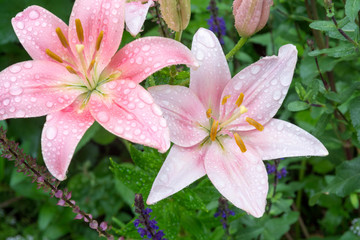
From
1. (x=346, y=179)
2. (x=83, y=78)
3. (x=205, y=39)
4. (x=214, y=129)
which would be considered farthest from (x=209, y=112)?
(x=346, y=179)

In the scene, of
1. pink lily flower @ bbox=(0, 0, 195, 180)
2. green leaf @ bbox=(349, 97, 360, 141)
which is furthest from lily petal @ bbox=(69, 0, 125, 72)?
green leaf @ bbox=(349, 97, 360, 141)

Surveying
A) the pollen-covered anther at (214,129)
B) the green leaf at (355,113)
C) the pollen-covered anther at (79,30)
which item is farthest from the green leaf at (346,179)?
the pollen-covered anther at (79,30)

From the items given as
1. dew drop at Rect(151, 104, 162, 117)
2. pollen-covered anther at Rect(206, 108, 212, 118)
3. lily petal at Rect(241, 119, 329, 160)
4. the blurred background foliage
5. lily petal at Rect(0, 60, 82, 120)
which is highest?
dew drop at Rect(151, 104, 162, 117)

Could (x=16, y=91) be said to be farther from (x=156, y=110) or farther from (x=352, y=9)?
(x=352, y=9)

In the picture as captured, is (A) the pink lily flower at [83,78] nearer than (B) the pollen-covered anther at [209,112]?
Yes

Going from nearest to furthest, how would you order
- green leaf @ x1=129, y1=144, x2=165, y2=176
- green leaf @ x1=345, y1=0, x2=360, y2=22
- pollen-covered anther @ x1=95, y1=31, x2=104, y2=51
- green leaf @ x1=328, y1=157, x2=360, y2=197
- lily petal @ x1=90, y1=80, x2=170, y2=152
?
lily petal @ x1=90, y1=80, x2=170, y2=152 → pollen-covered anther @ x1=95, y1=31, x2=104, y2=51 → green leaf @ x1=345, y1=0, x2=360, y2=22 → green leaf @ x1=129, y1=144, x2=165, y2=176 → green leaf @ x1=328, y1=157, x2=360, y2=197

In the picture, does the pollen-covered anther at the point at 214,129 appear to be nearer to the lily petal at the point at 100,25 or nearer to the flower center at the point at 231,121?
the flower center at the point at 231,121

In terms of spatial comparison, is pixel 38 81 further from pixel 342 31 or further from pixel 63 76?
pixel 342 31

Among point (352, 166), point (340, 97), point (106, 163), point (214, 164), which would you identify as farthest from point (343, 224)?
point (214, 164)

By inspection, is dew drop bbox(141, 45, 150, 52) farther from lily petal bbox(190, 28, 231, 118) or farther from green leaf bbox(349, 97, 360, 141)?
green leaf bbox(349, 97, 360, 141)
